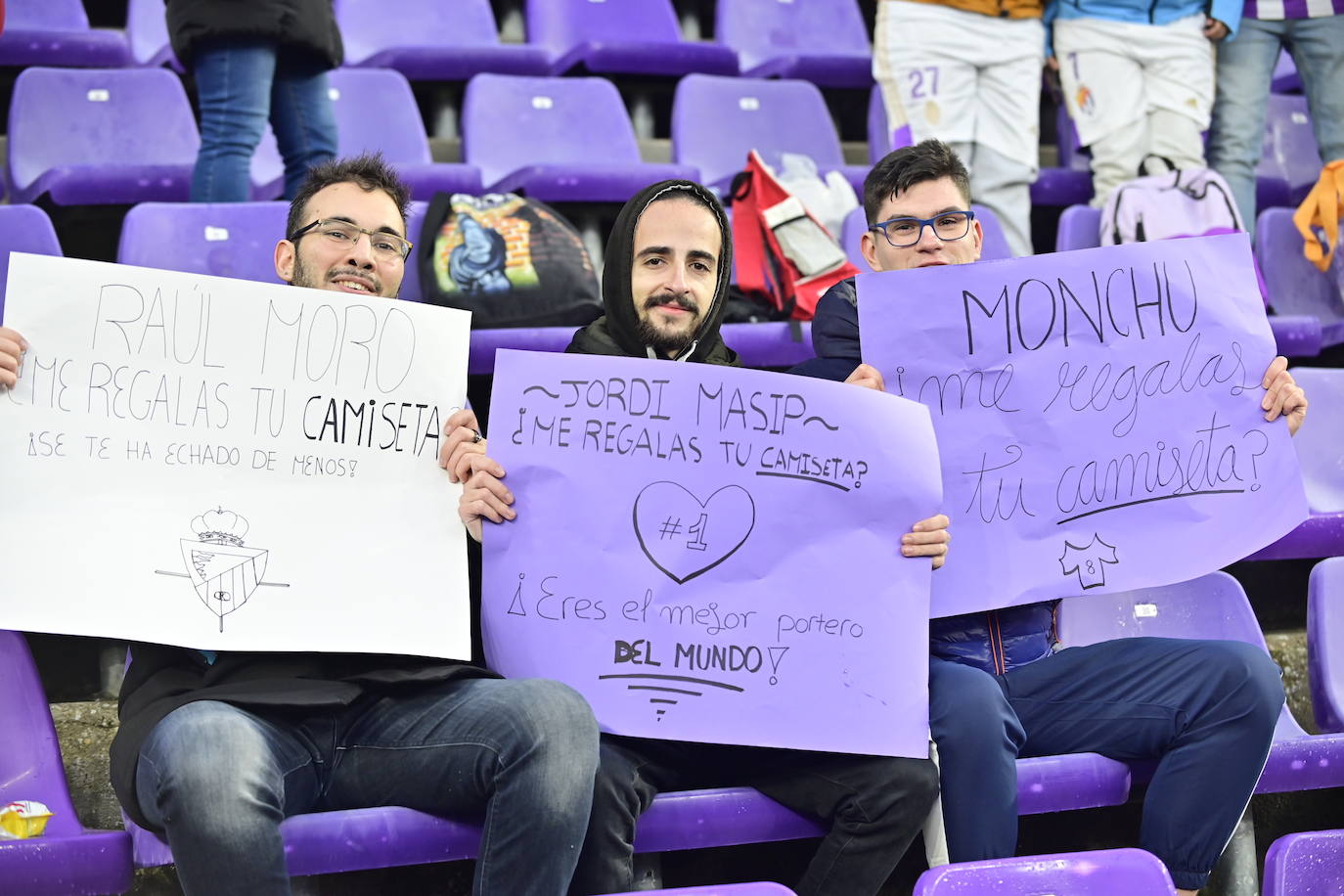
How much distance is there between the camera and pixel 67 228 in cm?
352

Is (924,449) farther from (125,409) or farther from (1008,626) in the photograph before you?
(125,409)

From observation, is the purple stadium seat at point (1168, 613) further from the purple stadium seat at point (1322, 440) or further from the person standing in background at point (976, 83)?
the person standing in background at point (976, 83)

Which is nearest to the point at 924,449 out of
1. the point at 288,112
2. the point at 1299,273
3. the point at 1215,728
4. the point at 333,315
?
the point at 1215,728

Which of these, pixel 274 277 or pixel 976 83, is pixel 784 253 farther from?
pixel 274 277

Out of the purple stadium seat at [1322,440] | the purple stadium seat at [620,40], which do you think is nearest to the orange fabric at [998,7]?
the purple stadium seat at [620,40]

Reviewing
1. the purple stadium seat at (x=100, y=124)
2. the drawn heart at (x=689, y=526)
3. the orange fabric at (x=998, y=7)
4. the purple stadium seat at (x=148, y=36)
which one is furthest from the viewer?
the purple stadium seat at (x=148, y=36)

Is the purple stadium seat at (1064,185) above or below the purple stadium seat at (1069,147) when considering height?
below

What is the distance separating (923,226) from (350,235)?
3.03 feet

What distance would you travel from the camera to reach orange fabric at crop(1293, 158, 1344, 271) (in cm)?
370

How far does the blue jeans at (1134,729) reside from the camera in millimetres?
1910

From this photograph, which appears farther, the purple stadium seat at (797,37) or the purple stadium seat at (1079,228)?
the purple stadium seat at (797,37)

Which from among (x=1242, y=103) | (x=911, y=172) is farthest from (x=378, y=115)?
(x=1242, y=103)

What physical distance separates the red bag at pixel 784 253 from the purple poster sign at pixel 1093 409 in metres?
1.10

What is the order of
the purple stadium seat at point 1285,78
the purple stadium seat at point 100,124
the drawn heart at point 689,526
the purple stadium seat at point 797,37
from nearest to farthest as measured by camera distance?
the drawn heart at point 689,526 < the purple stadium seat at point 100,124 < the purple stadium seat at point 797,37 < the purple stadium seat at point 1285,78
